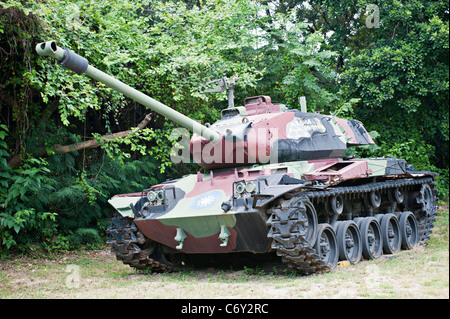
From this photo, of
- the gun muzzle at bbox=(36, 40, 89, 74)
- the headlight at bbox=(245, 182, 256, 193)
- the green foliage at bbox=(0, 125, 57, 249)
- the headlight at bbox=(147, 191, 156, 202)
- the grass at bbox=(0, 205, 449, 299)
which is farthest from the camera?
the green foliage at bbox=(0, 125, 57, 249)

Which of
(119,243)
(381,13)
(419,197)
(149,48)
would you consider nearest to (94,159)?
(149,48)

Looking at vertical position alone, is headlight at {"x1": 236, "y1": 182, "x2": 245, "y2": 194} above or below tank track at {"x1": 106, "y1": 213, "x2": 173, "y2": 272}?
above

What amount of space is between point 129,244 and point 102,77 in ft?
11.2

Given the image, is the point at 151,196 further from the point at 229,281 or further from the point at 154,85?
the point at 154,85

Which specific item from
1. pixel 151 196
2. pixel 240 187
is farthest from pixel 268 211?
pixel 151 196

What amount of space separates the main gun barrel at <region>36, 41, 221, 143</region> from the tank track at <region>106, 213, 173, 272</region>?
223 centimetres

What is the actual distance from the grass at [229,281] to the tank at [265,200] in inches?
18.5

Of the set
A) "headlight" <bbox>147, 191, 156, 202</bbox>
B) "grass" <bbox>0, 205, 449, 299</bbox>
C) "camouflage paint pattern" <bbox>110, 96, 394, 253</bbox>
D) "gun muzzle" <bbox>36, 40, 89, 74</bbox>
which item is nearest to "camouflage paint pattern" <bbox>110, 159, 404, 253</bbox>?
"camouflage paint pattern" <bbox>110, 96, 394, 253</bbox>

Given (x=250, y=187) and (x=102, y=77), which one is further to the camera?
(x=250, y=187)

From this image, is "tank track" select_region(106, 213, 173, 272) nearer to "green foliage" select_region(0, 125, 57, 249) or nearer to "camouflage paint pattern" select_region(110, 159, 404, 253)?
"camouflage paint pattern" select_region(110, 159, 404, 253)

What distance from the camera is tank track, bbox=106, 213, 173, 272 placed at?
32.9 feet

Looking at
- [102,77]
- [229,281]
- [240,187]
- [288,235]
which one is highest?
[102,77]

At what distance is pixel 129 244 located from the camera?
996cm

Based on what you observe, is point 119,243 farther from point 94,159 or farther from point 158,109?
point 94,159
